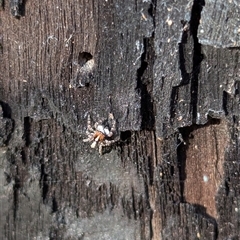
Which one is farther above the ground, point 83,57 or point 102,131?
point 83,57

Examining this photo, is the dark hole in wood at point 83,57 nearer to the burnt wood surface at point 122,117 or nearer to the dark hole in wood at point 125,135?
the burnt wood surface at point 122,117

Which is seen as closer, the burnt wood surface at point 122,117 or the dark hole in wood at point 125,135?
the burnt wood surface at point 122,117

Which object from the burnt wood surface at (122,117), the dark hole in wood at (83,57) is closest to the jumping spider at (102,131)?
the burnt wood surface at (122,117)

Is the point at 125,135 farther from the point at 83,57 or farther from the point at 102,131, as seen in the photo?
the point at 83,57

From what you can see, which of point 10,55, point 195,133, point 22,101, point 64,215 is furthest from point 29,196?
point 195,133

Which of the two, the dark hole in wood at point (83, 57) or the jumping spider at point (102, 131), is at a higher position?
the dark hole in wood at point (83, 57)

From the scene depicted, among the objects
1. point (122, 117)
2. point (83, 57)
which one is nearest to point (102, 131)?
A: point (122, 117)

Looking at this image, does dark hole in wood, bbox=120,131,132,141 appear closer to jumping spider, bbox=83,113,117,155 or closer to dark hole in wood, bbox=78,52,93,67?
jumping spider, bbox=83,113,117,155

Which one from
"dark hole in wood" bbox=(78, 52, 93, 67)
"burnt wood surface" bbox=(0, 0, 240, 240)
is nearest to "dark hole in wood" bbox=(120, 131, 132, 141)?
"burnt wood surface" bbox=(0, 0, 240, 240)
